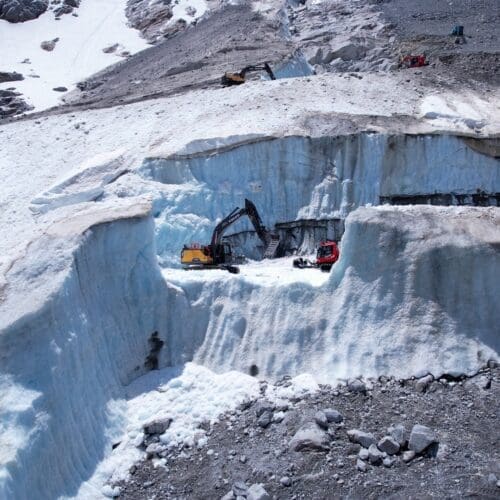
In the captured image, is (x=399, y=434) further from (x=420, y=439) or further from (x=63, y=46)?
(x=63, y=46)

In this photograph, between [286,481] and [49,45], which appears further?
[49,45]

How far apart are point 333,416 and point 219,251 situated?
707cm

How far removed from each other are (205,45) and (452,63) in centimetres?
1725

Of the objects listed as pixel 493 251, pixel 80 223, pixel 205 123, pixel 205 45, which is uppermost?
pixel 205 45

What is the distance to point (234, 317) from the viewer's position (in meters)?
15.2

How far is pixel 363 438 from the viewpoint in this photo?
11758 millimetres

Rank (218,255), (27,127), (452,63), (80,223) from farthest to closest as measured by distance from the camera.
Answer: (452,63), (27,127), (218,255), (80,223)

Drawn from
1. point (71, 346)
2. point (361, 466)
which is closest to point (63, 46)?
point (71, 346)

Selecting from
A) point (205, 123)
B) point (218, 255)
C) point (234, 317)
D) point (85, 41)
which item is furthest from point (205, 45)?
point (234, 317)

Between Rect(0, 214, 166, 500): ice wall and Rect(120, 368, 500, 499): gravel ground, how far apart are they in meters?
1.47

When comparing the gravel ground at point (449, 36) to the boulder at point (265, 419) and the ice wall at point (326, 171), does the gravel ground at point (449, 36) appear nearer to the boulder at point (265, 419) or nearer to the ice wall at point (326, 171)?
the ice wall at point (326, 171)

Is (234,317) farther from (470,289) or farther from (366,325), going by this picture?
(470,289)

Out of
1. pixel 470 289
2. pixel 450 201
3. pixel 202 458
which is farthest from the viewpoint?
pixel 450 201

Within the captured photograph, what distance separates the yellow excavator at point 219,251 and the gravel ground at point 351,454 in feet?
16.6
